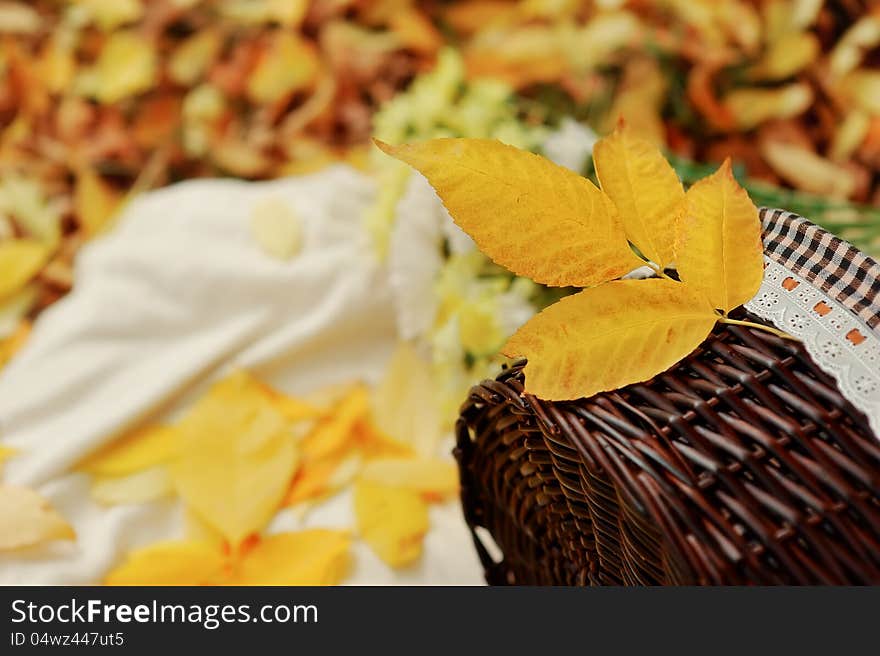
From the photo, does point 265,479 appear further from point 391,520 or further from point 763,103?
point 763,103

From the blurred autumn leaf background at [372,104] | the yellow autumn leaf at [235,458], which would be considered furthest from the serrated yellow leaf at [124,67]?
the yellow autumn leaf at [235,458]

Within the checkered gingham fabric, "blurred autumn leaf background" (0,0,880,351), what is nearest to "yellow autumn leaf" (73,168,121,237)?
"blurred autumn leaf background" (0,0,880,351)

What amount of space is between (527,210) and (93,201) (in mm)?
930

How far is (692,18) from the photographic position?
117cm

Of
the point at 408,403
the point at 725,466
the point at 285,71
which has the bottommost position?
the point at 725,466

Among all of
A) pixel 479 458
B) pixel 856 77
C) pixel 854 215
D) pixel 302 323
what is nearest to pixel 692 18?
pixel 856 77

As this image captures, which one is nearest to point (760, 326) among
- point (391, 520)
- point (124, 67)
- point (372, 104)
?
point (391, 520)

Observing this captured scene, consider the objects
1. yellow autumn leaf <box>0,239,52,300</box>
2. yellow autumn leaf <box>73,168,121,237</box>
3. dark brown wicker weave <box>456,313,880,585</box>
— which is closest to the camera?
dark brown wicker weave <box>456,313,880,585</box>

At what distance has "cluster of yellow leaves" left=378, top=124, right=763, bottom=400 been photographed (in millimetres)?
476

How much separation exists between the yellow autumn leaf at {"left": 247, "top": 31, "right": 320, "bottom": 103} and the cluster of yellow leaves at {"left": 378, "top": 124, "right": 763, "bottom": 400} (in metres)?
0.85

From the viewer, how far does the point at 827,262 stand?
0.50 metres

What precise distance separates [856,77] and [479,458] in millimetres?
873

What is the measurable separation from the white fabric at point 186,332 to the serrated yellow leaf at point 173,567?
0.04 m

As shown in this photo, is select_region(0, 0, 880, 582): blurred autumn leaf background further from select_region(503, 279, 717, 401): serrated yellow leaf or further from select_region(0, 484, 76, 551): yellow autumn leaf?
select_region(503, 279, 717, 401): serrated yellow leaf
